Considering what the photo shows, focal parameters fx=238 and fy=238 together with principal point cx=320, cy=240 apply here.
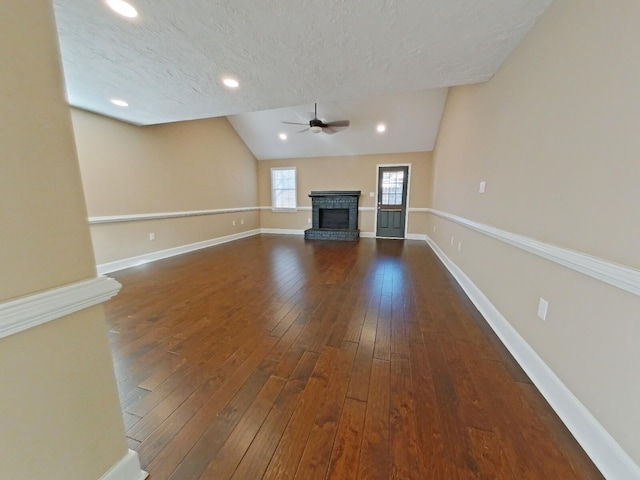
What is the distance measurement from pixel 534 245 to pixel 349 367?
1.39m

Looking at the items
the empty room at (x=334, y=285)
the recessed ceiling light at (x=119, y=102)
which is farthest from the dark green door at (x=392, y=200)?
the recessed ceiling light at (x=119, y=102)

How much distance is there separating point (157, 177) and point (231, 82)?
2588mm

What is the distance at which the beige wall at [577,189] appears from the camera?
934 mm

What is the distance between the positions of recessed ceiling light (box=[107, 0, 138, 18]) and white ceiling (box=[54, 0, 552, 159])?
54mm

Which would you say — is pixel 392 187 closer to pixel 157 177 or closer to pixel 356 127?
pixel 356 127

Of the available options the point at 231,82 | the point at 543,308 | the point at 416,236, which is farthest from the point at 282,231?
the point at 543,308

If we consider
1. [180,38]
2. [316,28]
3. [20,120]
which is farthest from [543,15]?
[20,120]

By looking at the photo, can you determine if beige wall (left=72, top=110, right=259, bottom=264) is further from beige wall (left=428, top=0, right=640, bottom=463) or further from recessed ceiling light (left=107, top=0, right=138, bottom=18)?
beige wall (left=428, top=0, right=640, bottom=463)

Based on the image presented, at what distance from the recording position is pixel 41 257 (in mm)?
665

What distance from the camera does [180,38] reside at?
1.82m

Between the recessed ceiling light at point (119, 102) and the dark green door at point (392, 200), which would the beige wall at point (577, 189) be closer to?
the recessed ceiling light at point (119, 102)

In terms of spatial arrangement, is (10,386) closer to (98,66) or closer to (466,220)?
(98,66)

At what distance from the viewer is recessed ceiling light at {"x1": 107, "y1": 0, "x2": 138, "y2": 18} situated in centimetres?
149

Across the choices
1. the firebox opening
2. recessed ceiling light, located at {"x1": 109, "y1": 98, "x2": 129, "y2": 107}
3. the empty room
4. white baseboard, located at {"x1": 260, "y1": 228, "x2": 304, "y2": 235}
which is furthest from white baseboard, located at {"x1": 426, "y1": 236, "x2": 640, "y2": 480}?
white baseboard, located at {"x1": 260, "y1": 228, "x2": 304, "y2": 235}
